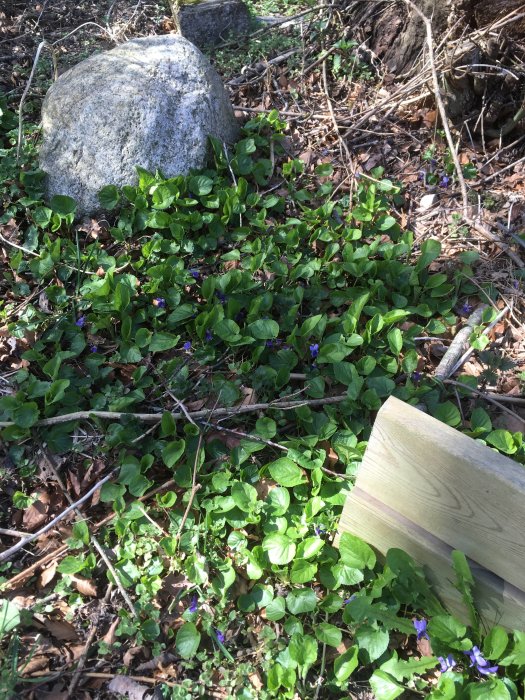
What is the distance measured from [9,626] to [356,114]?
3.54 metres

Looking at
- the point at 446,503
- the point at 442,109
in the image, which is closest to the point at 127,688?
the point at 446,503

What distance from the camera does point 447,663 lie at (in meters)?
1.77

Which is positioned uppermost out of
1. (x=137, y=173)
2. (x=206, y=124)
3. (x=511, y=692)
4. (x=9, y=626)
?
(x=206, y=124)

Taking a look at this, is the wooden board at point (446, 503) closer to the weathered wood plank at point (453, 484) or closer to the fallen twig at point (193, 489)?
the weathered wood plank at point (453, 484)

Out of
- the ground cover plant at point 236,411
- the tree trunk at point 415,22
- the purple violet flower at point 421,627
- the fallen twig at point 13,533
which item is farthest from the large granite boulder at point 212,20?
the purple violet flower at point 421,627

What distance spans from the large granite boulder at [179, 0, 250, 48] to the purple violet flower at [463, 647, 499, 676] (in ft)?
14.0

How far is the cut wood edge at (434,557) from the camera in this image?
1671 millimetres

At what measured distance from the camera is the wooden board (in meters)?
1.48

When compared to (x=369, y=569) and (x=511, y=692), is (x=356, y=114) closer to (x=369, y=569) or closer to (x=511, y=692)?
(x=369, y=569)

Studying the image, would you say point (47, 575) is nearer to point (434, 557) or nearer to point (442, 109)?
point (434, 557)

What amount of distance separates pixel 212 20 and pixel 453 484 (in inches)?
158

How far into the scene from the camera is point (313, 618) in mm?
1941

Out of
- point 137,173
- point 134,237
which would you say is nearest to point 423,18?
point 137,173

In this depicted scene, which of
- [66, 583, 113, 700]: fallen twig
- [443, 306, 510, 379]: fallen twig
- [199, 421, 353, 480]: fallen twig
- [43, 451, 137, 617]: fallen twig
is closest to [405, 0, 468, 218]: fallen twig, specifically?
[443, 306, 510, 379]: fallen twig
